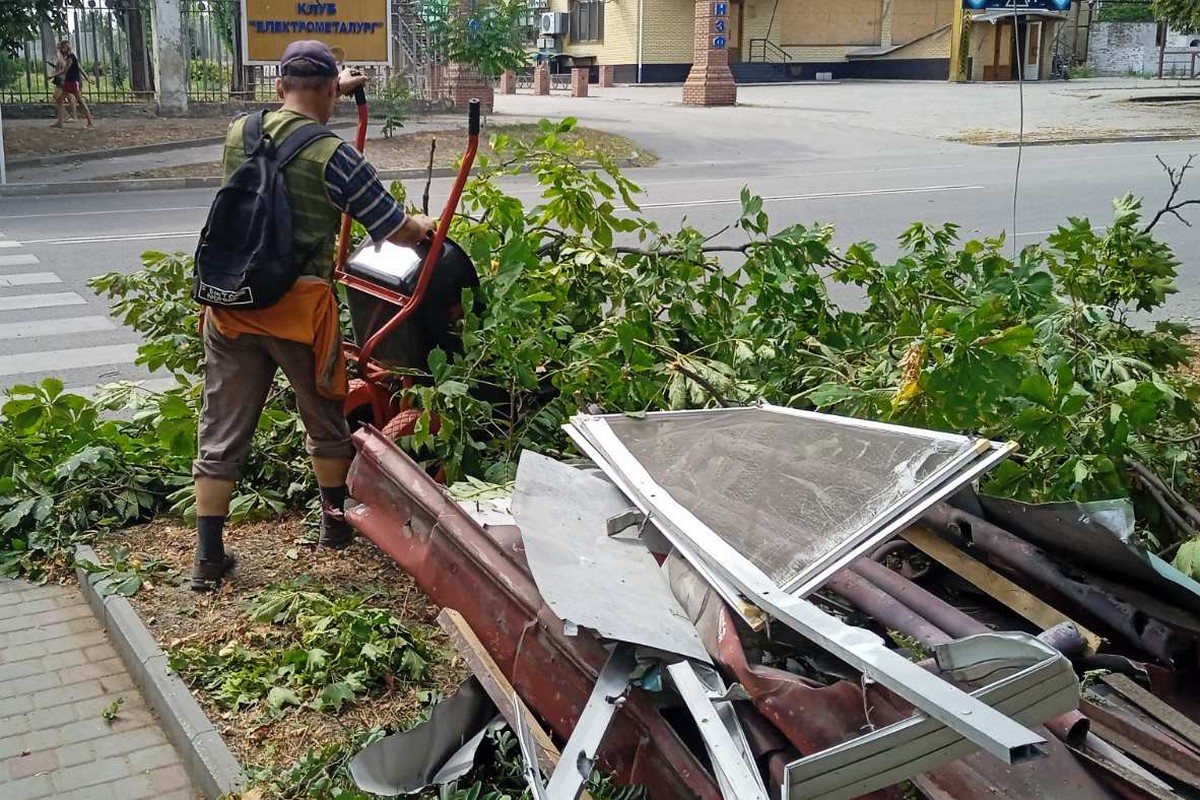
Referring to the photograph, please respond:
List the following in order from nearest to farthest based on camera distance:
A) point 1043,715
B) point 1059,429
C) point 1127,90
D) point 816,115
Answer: point 1043,715, point 1059,429, point 816,115, point 1127,90

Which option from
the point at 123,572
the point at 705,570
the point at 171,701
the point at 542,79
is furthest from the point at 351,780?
the point at 542,79

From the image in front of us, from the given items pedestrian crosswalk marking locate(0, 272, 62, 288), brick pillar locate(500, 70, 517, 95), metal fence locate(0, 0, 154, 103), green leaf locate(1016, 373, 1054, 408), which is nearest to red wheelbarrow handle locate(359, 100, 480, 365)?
green leaf locate(1016, 373, 1054, 408)

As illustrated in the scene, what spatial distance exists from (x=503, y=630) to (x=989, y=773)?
1.26 meters

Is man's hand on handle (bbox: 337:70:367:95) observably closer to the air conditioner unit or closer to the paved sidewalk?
the paved sidewalk

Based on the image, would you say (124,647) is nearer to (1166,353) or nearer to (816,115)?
(1166,353)

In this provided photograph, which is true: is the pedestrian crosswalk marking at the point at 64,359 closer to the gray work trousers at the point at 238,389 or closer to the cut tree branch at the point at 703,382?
the gray work trousers at the point at 238,389

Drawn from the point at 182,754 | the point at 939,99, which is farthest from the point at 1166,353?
the point at 939,99

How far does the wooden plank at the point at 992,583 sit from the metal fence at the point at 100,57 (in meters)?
22.5

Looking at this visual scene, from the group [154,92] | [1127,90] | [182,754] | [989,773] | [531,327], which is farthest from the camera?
[1127,90]

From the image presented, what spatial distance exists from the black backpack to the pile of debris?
79 cm

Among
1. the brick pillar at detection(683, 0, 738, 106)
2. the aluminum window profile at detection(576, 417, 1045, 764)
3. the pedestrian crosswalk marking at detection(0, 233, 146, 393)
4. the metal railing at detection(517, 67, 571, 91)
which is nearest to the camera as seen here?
the aluminum window profile at detection(576, 417, 1045, 764)

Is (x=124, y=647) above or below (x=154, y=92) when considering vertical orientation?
below

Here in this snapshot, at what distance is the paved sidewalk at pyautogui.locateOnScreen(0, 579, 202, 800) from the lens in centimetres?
346

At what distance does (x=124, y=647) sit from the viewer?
4070 millimetres
